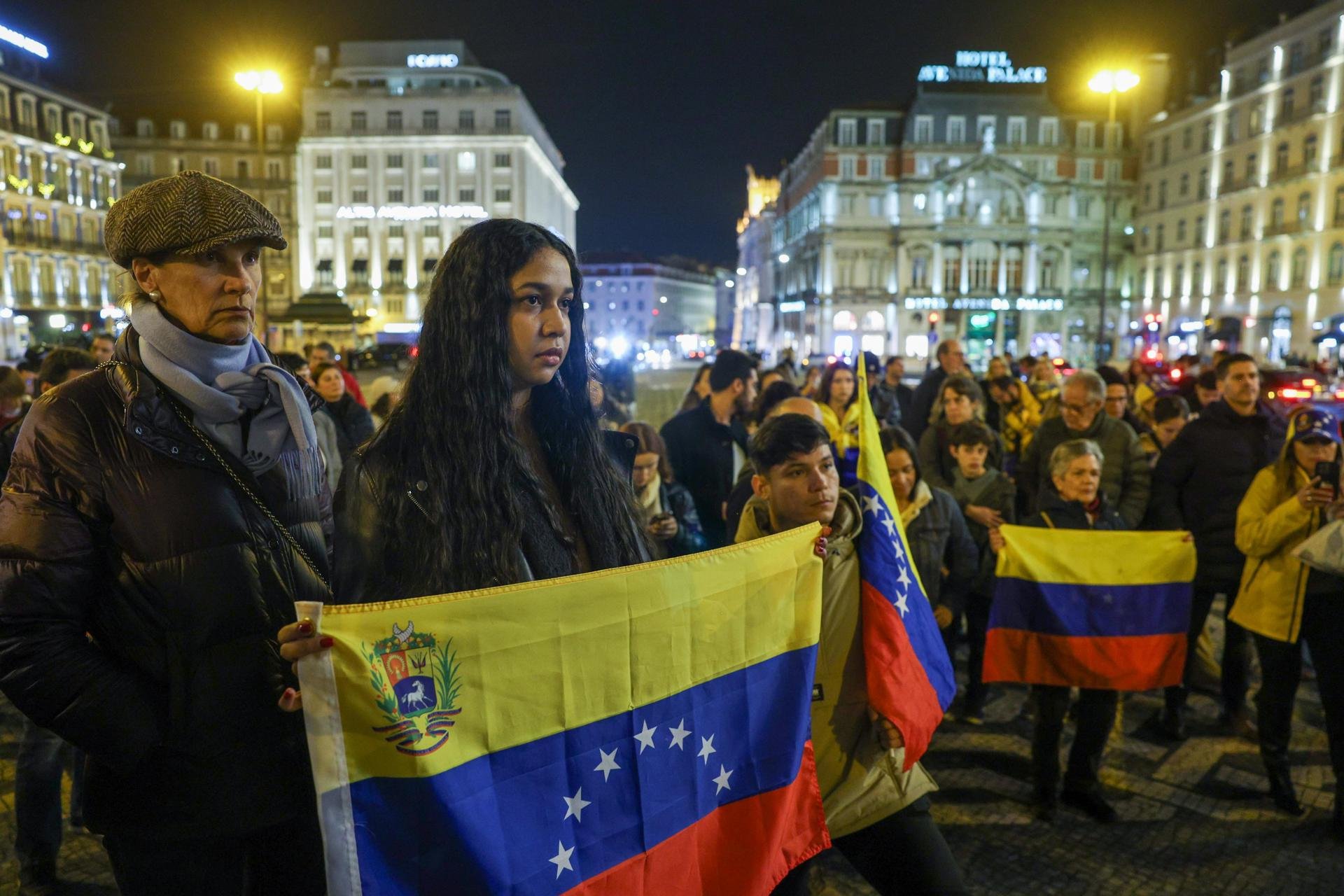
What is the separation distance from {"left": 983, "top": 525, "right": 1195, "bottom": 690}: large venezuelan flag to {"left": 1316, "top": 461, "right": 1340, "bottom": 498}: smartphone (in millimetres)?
759

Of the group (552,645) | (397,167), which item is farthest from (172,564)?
(397,167)

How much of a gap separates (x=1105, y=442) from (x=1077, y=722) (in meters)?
2.19

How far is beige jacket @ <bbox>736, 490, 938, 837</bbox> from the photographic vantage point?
2865 millimetres

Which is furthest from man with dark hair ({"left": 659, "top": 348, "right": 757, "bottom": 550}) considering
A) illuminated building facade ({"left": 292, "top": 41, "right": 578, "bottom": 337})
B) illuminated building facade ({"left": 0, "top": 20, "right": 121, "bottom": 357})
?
illuminated building facade ({"left": 292, "top": 41, "right": 578, "bottom": 337})

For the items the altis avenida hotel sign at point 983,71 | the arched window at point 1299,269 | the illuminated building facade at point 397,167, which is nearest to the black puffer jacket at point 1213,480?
the arched window at point 1299,269

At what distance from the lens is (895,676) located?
287 cm

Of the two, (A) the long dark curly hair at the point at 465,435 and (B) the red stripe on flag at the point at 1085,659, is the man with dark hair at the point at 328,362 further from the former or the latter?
(A) the long dark curly hair at the point at 465,435

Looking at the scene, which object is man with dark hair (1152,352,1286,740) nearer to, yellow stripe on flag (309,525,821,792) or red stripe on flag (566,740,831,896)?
red stripe on flag (566,740,831,896)

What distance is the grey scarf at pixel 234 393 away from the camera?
80.1 inches

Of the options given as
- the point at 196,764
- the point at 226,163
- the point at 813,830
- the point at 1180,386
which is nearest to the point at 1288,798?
the point at 813,830

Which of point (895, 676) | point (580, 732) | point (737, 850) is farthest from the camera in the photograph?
point (895, 676)

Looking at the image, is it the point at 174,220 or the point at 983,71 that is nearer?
the point at 174,220

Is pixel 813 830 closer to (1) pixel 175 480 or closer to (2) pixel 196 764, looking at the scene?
(2) pixel 196 764

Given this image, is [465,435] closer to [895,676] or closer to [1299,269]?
[895,676]
